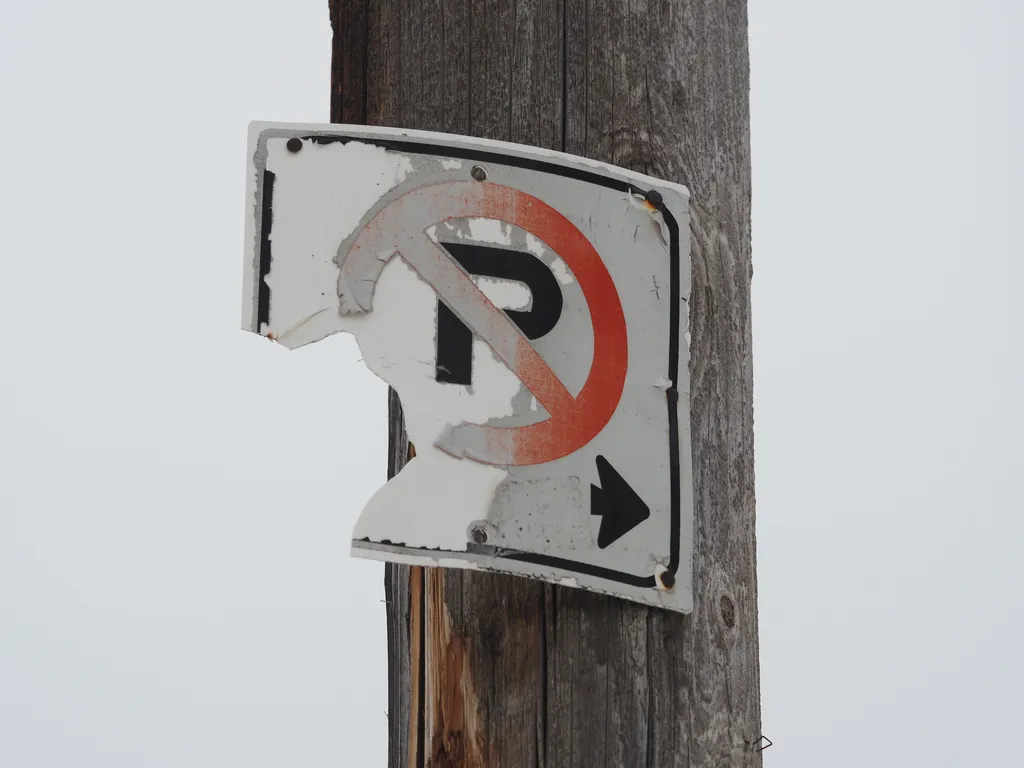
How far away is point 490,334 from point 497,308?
27mm

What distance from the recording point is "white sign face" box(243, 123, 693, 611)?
1.10 m

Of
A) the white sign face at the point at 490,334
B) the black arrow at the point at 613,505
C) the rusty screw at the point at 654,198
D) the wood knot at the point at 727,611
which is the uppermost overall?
the rusty screw at the point at 654,198

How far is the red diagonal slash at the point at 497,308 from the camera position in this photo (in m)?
1.11

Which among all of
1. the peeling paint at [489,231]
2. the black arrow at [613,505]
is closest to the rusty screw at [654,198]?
the peeling paint at [489,231]

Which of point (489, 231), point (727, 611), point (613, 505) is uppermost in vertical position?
point (489, 231)

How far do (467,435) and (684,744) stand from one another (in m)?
0.39

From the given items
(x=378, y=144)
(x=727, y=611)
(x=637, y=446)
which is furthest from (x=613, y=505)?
(x=378, y=144)

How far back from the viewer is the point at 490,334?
112cm

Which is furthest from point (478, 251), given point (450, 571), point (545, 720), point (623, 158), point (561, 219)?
point (545, 720)

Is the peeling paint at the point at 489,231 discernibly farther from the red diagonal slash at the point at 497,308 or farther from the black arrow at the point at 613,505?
the black arrow at the point at 613,505

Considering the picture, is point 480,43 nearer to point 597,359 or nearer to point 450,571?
point 597,359

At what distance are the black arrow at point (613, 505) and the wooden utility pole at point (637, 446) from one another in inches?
2.8

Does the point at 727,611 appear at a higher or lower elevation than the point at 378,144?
lower

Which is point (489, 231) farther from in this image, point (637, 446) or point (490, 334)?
point (637, 446)
